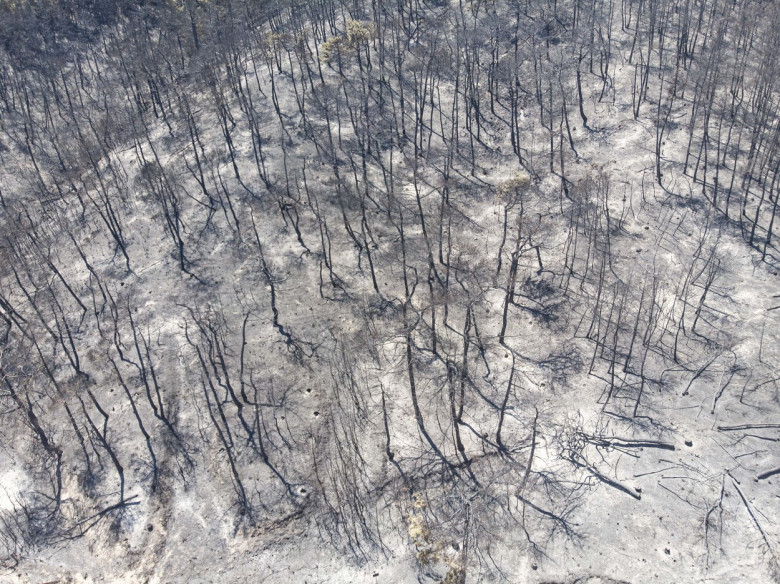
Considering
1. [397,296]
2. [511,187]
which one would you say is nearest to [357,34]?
[511,187]

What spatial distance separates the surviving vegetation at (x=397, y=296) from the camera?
3028 centimetres

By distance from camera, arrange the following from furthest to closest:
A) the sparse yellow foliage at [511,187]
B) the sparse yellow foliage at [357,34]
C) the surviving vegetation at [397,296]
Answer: the sparse yellow foliage at [357,34], the sparse yellow foliage at [511,187], the surviving vegetation at [397,296]

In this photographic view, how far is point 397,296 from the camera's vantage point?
1687 inches

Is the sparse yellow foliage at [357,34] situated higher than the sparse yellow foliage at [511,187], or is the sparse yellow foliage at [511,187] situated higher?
the sparse yellow foliage at [357,34]

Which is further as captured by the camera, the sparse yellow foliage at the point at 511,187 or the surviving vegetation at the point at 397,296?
the sparse yellow foliage at the point at 511,187

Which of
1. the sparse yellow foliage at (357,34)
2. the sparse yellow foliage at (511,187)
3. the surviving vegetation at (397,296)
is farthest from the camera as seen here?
the sparse yellow foliage at (357,34)

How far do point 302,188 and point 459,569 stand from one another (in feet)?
105

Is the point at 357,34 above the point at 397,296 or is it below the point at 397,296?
above

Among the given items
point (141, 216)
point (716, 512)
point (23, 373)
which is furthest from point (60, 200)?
point (716, 512)

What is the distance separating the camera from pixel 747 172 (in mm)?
48250

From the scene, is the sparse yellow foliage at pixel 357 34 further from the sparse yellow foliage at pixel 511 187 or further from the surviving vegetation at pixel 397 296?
the sparse yellow foliage at pixel 511 187

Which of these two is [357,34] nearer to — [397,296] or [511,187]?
[511,187]

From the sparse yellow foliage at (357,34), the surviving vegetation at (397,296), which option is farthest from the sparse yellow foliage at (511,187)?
the sparse yellow foliage at (357,34)

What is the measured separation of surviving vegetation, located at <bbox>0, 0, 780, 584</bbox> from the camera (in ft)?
99.3
